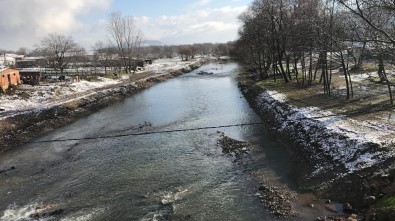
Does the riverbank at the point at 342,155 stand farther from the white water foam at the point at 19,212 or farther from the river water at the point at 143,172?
the white water foam at the point at 19,212

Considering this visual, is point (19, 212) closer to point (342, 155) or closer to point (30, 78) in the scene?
point (342, 155)

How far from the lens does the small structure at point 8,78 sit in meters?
51.5

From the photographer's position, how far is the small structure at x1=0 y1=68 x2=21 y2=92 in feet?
169

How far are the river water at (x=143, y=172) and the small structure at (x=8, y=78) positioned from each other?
1817 centimetres

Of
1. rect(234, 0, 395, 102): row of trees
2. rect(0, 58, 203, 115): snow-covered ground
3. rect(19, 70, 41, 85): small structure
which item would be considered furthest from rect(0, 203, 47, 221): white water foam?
rect(19, 70, 41, 85): small structure

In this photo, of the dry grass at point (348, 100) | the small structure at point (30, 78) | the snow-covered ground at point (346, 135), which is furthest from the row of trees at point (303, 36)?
the small structure at point (30, 78)

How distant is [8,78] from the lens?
53.8 meters

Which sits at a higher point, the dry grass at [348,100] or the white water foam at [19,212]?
the dry grass at [348,100]

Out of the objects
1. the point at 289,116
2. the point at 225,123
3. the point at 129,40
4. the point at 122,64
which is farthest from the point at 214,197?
the point at 129,40

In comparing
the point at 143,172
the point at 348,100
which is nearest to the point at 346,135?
the point at 348,100

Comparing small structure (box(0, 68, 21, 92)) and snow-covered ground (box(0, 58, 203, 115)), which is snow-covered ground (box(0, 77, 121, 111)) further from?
small structure (box(0, 68, 21, 92))

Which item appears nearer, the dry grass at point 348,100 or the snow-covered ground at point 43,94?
the dry grass at point 348,100

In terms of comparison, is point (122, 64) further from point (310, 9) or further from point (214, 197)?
point (214, 197)

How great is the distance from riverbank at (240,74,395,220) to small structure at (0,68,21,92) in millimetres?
37904
